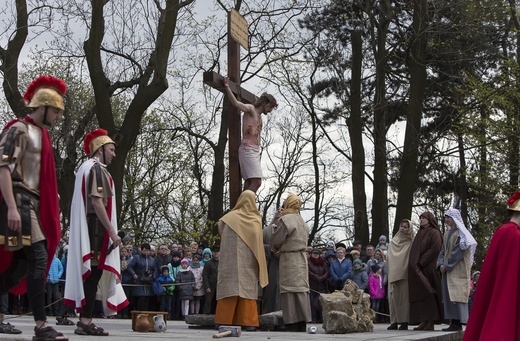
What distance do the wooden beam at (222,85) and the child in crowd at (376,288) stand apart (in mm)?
8422

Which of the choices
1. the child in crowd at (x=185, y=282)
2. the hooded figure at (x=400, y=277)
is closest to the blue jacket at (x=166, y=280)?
the child in crowd at (x=185, y=282)

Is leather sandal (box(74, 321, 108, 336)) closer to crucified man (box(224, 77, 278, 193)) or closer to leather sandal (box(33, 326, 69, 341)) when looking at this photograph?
leather sandal (box(33, 326, 69, 341))

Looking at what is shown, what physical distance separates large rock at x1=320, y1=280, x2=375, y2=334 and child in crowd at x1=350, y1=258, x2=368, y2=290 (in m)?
6.18

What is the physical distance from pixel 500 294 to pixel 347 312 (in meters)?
4.02

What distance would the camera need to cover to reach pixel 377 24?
1134 inches

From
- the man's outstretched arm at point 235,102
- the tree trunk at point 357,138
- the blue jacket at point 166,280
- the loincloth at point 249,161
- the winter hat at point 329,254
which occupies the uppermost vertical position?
the tree trunk at point 357,138

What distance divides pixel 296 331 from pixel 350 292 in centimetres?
133

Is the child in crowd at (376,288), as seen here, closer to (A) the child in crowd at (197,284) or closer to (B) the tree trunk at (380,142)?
(A) the child in crowd at (197,284)

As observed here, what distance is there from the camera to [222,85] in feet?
39.3

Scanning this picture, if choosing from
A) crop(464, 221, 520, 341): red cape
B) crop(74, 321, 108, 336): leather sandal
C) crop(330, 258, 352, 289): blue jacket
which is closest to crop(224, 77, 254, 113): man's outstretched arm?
crop(74, 321, 108, 336): leather sandal

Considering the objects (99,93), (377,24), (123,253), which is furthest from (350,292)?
(377,24)

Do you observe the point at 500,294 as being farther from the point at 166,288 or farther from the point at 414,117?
the point at 414,117

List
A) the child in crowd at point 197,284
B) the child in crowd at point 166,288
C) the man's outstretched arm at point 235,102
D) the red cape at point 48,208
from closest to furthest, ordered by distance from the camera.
Result: the red cape at point 48,208, the man's outstretched arm at point 235,102, the child in crowd at point 197,284, the child in crowd at point 166,288

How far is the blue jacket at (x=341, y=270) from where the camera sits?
2008cm
